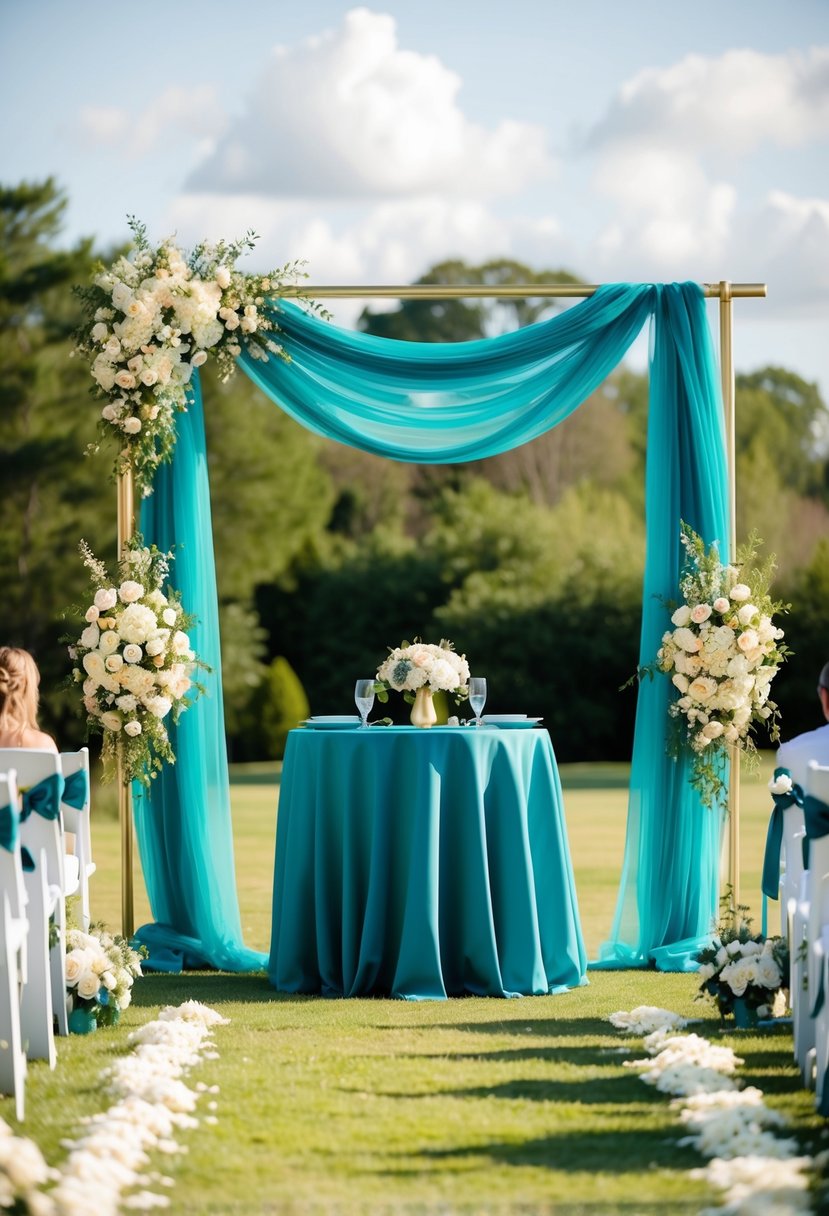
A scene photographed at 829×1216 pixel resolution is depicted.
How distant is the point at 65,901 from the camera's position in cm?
536

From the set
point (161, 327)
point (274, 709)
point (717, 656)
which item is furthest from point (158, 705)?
point (274, 709)

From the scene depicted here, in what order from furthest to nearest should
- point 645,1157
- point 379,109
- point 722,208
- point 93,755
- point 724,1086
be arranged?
1. point 722,208
2. point 379,109
3. point 93,755
4. point 724,1086
5. point 645,1157

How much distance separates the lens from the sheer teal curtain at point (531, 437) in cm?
669

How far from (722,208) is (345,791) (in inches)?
1070

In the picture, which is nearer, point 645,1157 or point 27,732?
point 645,1157

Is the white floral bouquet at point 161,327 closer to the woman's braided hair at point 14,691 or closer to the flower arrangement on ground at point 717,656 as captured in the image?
the woman's braided hair at point 14,691

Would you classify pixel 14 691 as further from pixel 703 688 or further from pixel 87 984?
pixel 703 688

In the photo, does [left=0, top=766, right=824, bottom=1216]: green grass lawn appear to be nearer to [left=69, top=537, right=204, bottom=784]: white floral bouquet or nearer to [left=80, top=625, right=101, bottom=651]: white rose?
[left=69, top=537, right=204, bottom=784]: white floral bouquet

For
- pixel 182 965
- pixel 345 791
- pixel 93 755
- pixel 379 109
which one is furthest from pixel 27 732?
pixel 379 109

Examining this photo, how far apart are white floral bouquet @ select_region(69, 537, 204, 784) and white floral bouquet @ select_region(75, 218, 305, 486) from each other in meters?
0.49

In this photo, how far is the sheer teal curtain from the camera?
6688 millimetres

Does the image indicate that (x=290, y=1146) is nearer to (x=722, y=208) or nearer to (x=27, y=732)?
(x=27, y=732)

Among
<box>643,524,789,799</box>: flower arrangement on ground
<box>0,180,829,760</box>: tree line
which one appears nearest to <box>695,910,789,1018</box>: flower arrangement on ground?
<box>643,524,789,799</box>: flower arrangement on ground

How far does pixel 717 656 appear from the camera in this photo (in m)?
6.38
